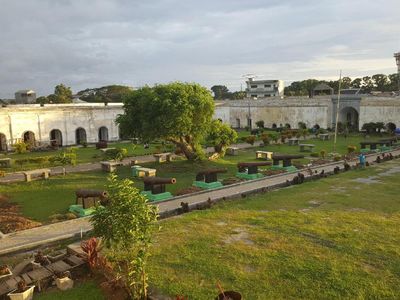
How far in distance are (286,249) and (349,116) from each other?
138ft

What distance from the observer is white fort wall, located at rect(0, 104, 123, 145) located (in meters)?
34.6

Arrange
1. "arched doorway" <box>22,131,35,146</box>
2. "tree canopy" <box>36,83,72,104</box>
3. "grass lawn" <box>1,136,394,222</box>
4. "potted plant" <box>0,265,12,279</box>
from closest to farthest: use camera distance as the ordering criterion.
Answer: "potted plant" <box>0,265,12,279</box> → "grass lawn" <box>1,136,394,222</box> → "arched doorway" <box>22,131,35,146</box> → "tree canopy" <box>36,83,72,104</box>

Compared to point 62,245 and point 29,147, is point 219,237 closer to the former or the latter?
point 62,245

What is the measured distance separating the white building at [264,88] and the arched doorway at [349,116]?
107ft

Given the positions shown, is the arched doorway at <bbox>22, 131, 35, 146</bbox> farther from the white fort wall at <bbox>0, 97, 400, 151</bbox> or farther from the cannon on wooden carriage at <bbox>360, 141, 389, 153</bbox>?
the cannon on wooden carriage at <bbox>360, 141, 389, 153</bbox>

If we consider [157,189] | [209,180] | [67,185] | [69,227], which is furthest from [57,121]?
[69,227]

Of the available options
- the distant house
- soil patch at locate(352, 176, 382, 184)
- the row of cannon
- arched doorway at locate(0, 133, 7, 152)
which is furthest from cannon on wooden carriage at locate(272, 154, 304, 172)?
the distant house

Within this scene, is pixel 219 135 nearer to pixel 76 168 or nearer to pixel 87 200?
pixel 76 168

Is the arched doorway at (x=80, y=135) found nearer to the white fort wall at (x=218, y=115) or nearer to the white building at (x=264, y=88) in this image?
the white fort wall at (x=218, y=115)

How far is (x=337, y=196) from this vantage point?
1559 cm

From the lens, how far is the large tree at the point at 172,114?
21.4 meters

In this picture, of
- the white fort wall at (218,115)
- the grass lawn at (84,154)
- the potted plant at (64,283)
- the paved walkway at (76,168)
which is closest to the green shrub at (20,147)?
the grass lawn at (84,154)

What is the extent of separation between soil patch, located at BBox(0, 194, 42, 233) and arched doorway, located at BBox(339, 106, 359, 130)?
39.5 meters

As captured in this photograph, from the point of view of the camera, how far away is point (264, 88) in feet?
277
